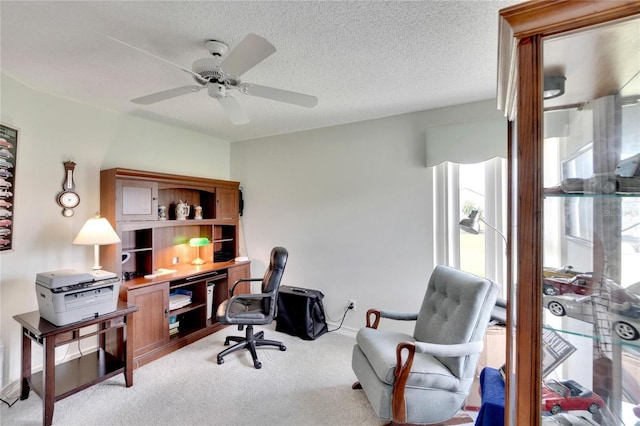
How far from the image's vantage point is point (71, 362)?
233cm

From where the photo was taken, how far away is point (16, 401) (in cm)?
205

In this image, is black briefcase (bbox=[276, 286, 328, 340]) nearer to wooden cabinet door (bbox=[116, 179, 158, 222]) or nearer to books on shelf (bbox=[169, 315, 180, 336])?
books on shelf (bbox=[169, 315, 180, 336])

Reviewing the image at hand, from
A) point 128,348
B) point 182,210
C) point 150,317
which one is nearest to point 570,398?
point 128,348

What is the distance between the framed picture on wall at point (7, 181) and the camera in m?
2.04

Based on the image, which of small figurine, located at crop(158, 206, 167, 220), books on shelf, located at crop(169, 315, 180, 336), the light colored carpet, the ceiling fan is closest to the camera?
the ceiling fan

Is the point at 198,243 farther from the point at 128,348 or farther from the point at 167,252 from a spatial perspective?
the point at 128,348

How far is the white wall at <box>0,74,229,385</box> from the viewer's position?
2199mm

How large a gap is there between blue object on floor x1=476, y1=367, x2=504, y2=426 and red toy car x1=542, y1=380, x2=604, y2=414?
1.42ft

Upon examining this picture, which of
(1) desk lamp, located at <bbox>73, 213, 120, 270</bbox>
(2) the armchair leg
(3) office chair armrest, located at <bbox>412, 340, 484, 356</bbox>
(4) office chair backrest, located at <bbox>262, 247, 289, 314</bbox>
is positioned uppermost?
(1) desk lamp, located at <bbox>73, 213, 120, 270</bbox>

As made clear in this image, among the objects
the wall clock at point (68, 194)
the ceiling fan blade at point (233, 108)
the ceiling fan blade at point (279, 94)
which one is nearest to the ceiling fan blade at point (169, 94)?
the ceiling fan blade at point (233, 108)

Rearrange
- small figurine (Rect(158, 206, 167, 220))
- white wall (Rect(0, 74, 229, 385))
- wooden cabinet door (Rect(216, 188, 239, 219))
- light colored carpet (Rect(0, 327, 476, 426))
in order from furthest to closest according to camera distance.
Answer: wooden cabinet door (Rect(216, 188, 239, 219)), small figurine (Rect(158, 206, 167, 220)), white wall (Rect(0, 74, 229, 385)), light colored carpet (Rect(0, 327, 476, 426))

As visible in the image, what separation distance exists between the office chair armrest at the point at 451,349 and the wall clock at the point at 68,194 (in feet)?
10.0

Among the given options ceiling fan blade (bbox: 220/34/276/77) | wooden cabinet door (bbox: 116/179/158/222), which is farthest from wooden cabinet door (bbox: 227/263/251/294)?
ceiling fan blade (bbox: 220/34/276/77)

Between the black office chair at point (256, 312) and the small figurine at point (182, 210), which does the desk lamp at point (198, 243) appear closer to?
the small figurine at point (182, 210)
